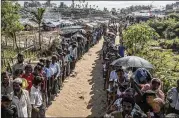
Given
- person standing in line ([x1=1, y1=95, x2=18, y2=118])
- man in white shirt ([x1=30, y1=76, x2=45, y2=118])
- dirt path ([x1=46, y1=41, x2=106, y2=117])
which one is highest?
person standing in line ([x1=1, y1=95, x2=18, y2=118])

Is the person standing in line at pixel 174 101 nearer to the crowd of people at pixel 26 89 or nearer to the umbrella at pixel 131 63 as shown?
the umbrella at pixel 131 63

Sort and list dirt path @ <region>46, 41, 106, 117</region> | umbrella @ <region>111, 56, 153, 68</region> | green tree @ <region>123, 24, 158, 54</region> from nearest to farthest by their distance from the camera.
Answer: umbrella @ <region>111, 56, 153, 68</region> → dirt path @ <region>46, 41, 106, 117</region> → green tree @ <region>123, 24, 158, 54</region>

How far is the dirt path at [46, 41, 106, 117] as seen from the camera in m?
10.2

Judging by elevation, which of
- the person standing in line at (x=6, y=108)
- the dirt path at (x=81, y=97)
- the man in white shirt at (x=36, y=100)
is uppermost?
the person standing in line at (x=6, y=108)

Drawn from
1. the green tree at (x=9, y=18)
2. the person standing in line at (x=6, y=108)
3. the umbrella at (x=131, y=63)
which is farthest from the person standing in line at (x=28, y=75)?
the green tree at (x=9, y=18)

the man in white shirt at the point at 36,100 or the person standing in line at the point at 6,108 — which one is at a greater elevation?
the person standing in line at the point at 6,108

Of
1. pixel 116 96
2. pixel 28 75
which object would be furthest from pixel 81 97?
pixel 116 96

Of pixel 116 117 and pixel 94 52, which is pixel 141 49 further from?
pixel 116 117

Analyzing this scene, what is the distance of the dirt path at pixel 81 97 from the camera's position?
33.5 ft

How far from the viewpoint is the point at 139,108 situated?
6047mm

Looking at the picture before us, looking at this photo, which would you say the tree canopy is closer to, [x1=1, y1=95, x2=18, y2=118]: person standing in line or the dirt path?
the dirt path

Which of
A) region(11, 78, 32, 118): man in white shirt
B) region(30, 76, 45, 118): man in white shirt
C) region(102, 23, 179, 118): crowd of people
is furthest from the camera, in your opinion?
region(30, 76, 45, 118): man in white shirt

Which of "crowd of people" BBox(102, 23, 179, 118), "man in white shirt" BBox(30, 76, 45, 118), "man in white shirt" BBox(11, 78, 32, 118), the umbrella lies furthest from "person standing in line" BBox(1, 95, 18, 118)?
the umbrella

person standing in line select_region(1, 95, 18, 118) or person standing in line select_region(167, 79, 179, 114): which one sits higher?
person standing in line select_region(1, 95, 18, 118)
